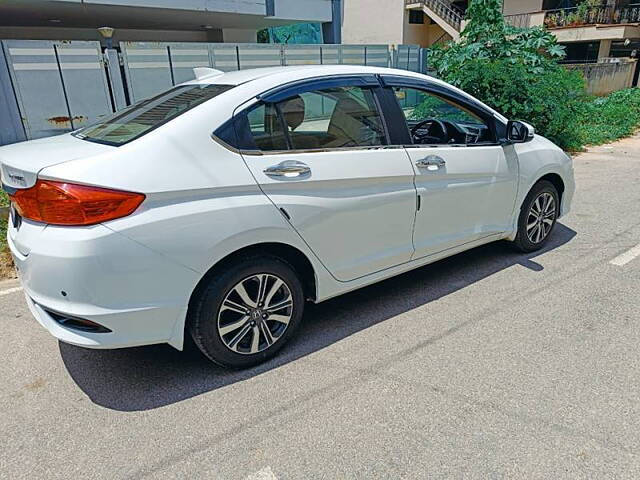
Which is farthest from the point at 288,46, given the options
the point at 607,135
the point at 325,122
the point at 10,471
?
the point at 10,471

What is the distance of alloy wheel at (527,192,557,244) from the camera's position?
4.16 metres

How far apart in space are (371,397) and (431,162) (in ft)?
5.50

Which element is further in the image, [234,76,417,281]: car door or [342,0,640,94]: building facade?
[342,0,640,94]: building facade

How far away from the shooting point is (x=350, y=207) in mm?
2869

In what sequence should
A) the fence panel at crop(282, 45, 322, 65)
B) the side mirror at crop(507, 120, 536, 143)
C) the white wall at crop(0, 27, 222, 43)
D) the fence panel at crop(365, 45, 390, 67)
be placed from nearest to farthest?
the side mirror at crop(507, 120, 536, 143) < the fence panel at crop(282, 45, 322, 65) < the fence panel at crop(365, 45, 390, 67) < the white wall at crop(0, 27, 222, 43)

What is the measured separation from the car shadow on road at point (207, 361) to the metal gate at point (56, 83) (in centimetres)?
814

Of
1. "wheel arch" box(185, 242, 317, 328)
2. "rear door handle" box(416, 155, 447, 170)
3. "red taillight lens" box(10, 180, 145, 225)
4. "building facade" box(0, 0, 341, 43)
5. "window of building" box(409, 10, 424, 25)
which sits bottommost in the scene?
"wheel arch" box(185, 242, 317, 328)

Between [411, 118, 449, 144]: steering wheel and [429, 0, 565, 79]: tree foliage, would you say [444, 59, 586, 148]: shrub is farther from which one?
[411, 118, 449, 144]: steering wheel

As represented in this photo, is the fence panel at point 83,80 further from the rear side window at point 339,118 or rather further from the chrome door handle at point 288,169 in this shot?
the chrome door handle at point 288,169

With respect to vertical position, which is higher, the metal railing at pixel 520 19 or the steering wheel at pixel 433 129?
the metal railing at pixel 520 19

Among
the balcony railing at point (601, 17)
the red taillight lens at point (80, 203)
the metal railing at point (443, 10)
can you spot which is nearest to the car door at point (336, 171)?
the red taillight lens at point (80, 203)

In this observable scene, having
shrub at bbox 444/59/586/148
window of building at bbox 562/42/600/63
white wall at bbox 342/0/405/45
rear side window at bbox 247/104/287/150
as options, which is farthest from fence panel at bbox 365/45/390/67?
white wall at bbox 342/0/405/45

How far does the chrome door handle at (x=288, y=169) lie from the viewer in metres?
2.56

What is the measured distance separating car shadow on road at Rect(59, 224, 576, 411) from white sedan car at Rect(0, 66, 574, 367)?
7.4 inches
